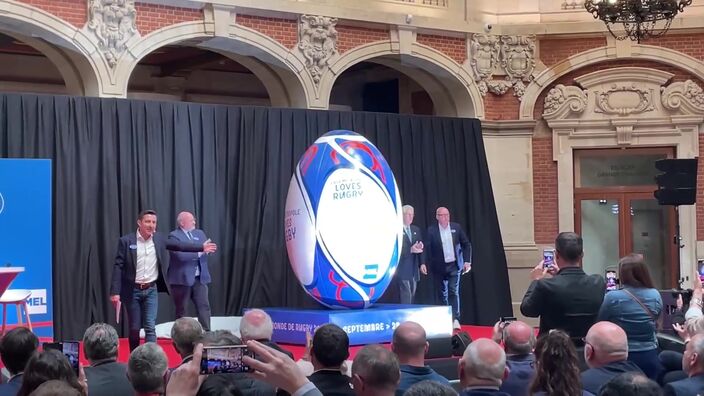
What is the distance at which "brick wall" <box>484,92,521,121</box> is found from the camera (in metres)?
15.6

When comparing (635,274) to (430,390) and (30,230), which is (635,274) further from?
(30,230)

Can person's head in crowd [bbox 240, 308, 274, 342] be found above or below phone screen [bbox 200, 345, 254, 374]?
below

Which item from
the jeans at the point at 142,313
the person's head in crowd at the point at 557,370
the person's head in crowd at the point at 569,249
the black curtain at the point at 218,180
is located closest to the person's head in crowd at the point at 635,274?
the person's head in crowd at the point at 569,249

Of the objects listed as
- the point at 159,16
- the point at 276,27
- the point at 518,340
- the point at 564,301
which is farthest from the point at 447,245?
the point at 518,340

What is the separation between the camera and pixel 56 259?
12.0m

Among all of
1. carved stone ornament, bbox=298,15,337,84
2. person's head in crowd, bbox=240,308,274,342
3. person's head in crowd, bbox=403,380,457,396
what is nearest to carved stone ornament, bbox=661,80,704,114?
carved stone ornament, bbox=298,15,337,84

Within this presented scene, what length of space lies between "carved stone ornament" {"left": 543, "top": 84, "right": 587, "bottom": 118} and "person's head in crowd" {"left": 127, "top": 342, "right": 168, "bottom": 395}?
12.0m

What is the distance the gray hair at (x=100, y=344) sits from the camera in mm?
5125

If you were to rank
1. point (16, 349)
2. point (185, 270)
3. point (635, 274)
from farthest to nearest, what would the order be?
1. point (185, 270)
2. point (635, 274)
3. point (16, 349)

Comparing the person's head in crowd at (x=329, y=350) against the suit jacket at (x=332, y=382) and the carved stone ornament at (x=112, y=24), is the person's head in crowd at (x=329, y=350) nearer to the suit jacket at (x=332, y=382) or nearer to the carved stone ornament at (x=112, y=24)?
the suit jacket at (x=332, y=382)

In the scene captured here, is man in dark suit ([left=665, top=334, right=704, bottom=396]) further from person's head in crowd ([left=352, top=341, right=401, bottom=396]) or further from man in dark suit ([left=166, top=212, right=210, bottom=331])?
man in dark suit ([left=166, top=212, right=210, bottom=331])

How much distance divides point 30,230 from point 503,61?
7676 mm

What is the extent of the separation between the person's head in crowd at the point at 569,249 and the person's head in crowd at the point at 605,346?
51.9 inches

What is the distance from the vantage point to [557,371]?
4.29 meters
